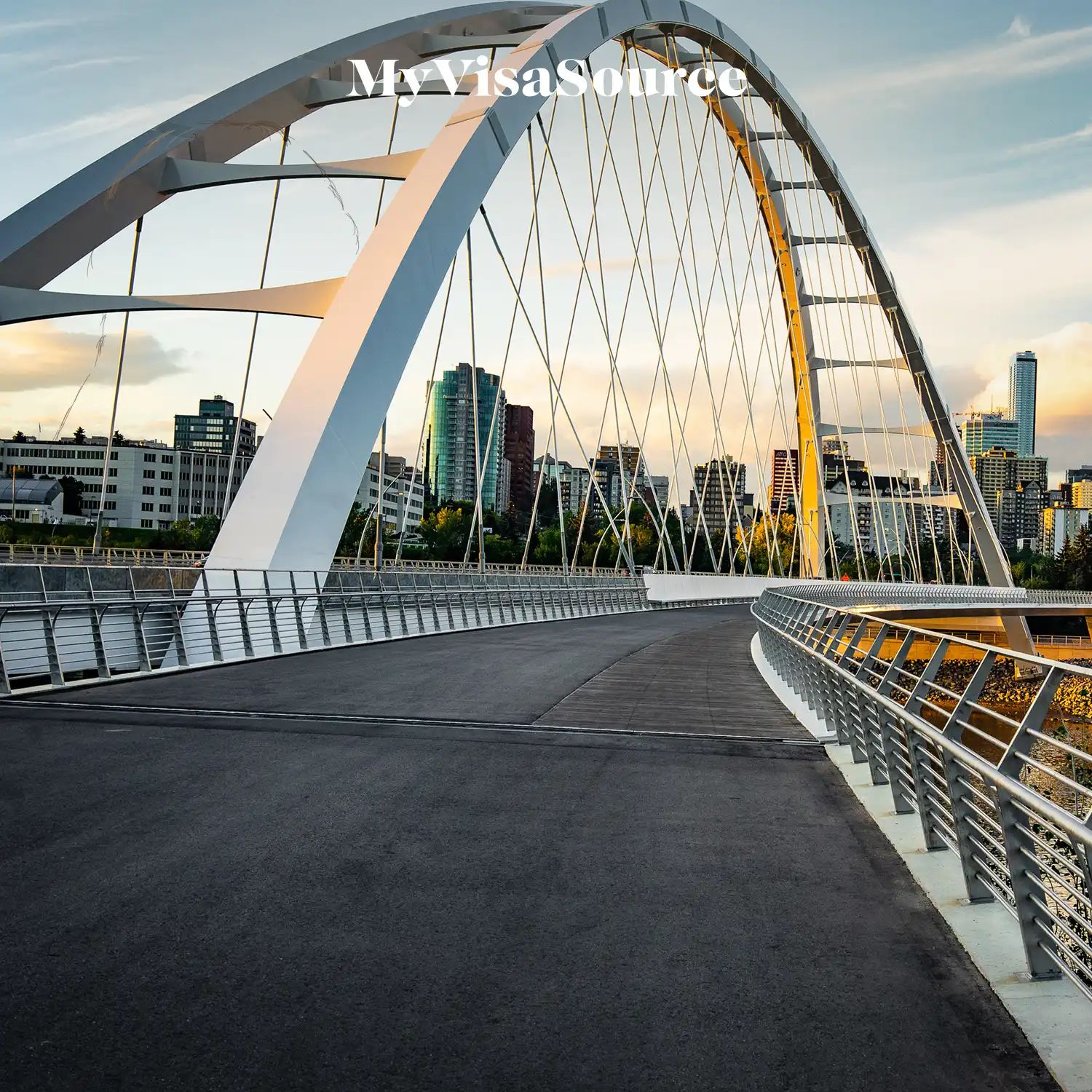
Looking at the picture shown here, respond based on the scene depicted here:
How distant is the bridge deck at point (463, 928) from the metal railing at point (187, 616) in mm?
4609

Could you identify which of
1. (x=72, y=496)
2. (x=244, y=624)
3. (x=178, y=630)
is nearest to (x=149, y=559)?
(x=72, y=496)

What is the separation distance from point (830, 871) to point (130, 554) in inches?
1783

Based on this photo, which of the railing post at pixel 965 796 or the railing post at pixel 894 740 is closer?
the railing post at pixel 965 796

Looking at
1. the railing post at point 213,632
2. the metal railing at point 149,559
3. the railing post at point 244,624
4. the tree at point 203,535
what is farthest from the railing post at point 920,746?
the tree at point 203,535

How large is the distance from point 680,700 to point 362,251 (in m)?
11.0

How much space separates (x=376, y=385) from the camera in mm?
19156

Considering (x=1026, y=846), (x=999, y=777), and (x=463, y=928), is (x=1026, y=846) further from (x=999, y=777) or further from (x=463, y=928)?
(x=463, y=928)

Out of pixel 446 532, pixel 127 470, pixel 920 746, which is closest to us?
pixel 920 746

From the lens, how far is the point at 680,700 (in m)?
13.2

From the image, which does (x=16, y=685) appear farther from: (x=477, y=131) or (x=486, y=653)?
(x=477, y=131)

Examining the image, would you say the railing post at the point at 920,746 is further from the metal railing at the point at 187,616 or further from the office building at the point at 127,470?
the office building at the point at 127,470

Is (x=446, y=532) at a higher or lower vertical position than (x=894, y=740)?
higher

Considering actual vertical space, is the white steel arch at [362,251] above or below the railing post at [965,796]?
above

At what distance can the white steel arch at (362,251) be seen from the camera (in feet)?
60.5
